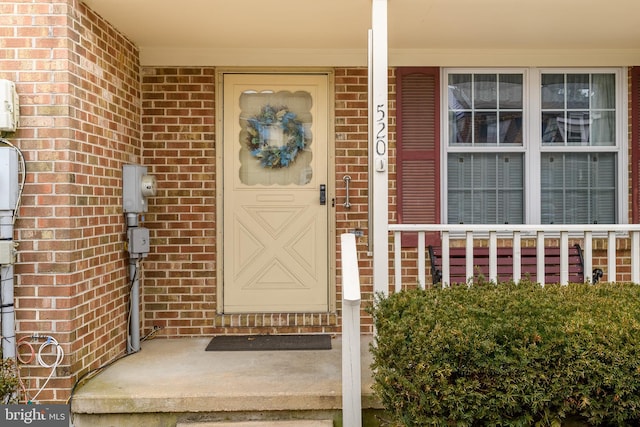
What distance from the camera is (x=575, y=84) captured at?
5738 millimetres

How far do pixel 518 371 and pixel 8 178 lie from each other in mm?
3343

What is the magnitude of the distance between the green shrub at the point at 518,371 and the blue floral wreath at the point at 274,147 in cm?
286

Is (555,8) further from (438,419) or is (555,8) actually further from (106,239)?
(106,239)

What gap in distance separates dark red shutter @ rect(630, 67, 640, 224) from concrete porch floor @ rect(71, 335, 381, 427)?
3.20m

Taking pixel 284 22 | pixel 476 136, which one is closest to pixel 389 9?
pixel 284 22

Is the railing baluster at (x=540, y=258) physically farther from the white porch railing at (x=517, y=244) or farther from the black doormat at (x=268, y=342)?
the black doormat at (x=268, y=342)

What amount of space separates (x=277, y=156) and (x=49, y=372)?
275cm

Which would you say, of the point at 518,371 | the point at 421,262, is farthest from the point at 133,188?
the point at 518,371

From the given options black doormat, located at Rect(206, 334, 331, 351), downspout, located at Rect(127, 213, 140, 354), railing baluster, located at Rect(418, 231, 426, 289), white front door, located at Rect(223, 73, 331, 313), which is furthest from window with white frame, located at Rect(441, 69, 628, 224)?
downspout, located at Rect(127, 213, 140, 354)

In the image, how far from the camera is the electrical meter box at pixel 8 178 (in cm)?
383

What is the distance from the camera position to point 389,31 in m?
5.02

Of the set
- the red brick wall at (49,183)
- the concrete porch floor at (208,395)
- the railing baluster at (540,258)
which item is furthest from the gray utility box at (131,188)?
the railing baluster at (540,258)

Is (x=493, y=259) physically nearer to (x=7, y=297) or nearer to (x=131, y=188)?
(x=131, y=188)

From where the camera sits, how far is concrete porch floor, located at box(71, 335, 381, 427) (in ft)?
12.8
